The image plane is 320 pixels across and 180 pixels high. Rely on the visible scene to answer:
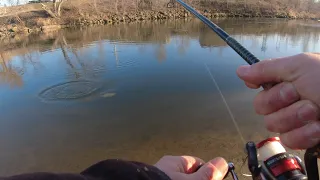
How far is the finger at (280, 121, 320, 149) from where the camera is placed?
0.79 metres

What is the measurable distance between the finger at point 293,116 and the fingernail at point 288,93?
2cm

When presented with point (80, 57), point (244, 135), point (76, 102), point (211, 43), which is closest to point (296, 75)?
point (244, 135)

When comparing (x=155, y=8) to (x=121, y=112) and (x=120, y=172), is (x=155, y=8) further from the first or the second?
(x=120, y=172)

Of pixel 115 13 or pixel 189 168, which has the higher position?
pixel 115 13

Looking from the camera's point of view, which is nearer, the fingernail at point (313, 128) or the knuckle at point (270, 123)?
the fingernail at point (313, 128)

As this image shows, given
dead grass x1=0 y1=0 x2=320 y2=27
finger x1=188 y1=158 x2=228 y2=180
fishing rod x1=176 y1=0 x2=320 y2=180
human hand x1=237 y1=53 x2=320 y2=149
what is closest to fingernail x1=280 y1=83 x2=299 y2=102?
human hand x1=237 y1=53 x2=320 y2=149

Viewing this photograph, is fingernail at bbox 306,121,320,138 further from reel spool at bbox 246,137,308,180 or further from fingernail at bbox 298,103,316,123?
reel spool at bbox 246,137,308,180

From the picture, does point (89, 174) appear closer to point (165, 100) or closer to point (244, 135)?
point (244, 135)

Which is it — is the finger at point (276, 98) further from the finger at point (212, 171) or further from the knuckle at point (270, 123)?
the finger at point (212, 171)

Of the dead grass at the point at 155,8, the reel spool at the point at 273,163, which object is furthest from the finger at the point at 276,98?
the dead grass at the point at 155,8

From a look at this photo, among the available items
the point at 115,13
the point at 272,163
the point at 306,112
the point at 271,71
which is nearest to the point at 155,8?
the point at 115,13

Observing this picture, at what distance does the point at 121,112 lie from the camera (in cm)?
574

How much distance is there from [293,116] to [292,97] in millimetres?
64

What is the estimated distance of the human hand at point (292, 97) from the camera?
79 centimetres
